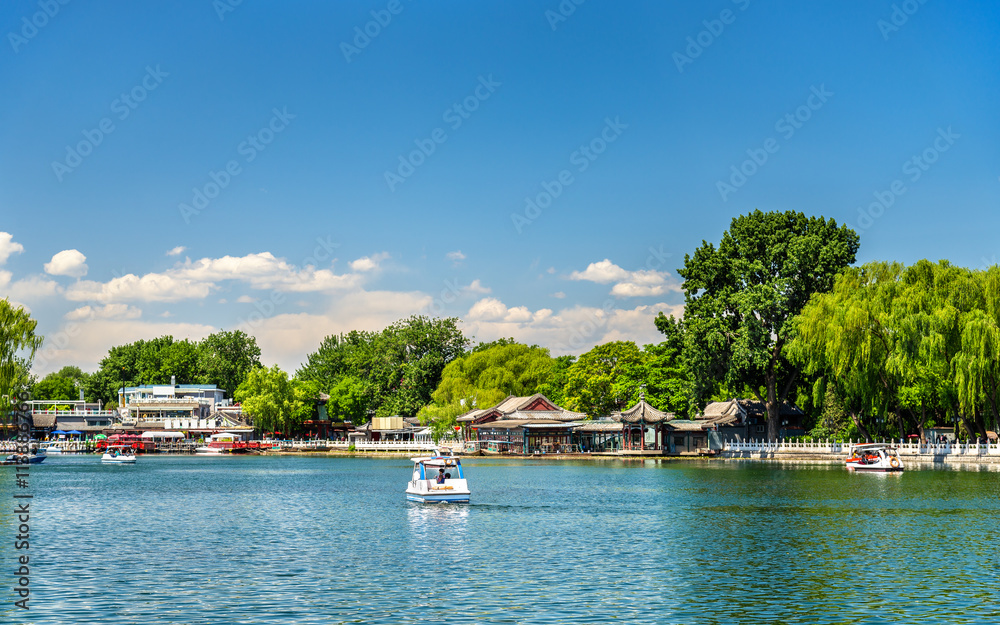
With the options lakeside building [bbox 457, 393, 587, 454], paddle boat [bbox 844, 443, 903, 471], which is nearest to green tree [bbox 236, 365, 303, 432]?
lakeside building [bbox 457, 393, 587, 454]

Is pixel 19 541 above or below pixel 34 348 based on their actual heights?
below

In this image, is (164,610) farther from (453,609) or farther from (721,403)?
(721,403)

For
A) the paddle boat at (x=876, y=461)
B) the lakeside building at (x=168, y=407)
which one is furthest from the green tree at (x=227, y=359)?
the paddle boat at (x=876, y=461)

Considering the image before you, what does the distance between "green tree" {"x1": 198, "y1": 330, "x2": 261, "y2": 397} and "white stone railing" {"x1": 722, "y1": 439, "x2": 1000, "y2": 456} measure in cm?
10415

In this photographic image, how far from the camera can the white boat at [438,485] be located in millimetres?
40781

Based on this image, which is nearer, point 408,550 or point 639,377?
point 408,550

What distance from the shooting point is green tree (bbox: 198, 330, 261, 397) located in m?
167

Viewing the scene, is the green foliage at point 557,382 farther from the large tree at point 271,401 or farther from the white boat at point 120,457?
the white boat at point 120,457

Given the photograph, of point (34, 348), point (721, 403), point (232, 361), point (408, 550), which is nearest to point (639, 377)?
point (721, 403)

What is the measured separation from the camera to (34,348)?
61625 mm

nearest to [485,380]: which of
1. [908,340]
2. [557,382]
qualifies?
[557,382]

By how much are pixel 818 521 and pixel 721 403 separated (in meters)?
61.0

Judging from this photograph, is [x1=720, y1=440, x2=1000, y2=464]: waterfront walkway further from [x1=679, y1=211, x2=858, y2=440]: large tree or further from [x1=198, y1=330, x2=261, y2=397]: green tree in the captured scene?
[x1=198, y1=330, x2=261, y2=397]: green tree

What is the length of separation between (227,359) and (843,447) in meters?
121
